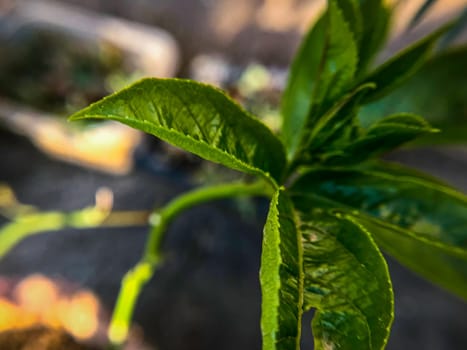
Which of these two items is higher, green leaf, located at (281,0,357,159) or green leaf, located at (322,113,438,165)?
green leaf, located at (281,0,357,159)

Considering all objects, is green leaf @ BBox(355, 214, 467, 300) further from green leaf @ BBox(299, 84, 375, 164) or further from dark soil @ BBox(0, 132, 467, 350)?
dark soil @ BBox(0, 132, 467, 350)

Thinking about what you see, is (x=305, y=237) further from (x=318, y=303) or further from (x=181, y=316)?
(x=181, y=316)

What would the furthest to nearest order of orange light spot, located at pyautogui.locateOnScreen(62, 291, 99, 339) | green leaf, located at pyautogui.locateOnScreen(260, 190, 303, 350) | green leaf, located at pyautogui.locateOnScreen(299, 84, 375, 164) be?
orange light spot, located at pyautogui.locateOnScreen(62, 291, 99, 339) → green leaf, located at pyautogui.locateOnScreen(299, 84, 375, 164) → green leaf, located at pyautogui.locateOnScreen(260, 190, 303, 350)

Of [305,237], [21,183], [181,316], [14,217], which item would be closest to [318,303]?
[305,237]

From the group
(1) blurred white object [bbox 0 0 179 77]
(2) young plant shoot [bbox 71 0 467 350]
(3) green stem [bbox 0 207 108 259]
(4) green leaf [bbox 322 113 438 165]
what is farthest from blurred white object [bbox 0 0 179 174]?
(4) green leaf [bbox 322 113 438 165]

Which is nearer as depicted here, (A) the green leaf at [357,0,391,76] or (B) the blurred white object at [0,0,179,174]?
(A) the green leaf at [357,0,391,76]

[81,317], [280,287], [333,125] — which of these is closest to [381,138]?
[333,125]

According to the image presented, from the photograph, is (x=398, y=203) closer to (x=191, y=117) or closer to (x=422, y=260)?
(x=422, y=260)
